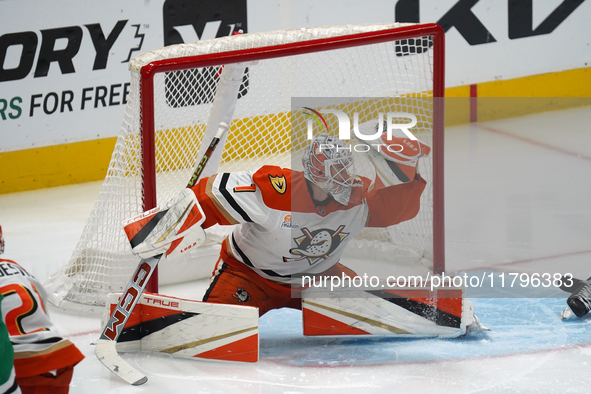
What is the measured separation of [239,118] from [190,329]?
5.03ft

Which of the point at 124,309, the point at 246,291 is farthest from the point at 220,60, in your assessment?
the point at 124,309

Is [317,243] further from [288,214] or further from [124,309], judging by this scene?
[124,309]

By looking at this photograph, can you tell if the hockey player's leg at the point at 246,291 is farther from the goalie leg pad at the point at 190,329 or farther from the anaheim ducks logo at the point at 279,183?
the anaheim ducks logo at the point at 279,183

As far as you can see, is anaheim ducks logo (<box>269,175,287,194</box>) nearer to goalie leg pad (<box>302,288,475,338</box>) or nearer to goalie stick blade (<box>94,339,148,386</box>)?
goalie leg pad (<box>302,288,475,338</box>)

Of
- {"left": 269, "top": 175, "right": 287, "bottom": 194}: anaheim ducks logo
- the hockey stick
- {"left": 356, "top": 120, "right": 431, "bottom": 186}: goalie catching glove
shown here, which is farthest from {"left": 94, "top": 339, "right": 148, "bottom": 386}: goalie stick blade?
{"left": 356, "top": 120, "right": 431, "bottom": 186}: goalie catching glove

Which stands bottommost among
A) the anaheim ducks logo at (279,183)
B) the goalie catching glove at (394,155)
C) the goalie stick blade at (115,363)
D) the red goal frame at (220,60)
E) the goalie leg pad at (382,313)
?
the goalie stick blade at (115,363)

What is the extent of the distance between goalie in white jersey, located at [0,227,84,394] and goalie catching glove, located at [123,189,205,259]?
75cm

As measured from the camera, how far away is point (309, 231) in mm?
2926

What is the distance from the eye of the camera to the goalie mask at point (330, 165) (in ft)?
9.20

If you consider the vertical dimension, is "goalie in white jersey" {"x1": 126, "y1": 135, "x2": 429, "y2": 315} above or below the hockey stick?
above

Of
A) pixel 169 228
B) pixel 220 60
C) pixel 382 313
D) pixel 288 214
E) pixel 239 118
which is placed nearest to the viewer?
pixel 169 228

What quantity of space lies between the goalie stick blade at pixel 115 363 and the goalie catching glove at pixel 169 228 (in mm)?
355

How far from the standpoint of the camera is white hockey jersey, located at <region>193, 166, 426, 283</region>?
9.26 feet

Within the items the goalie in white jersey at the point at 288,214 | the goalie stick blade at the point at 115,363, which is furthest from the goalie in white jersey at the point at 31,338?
the goalie in white jersey at the point at 288,214
